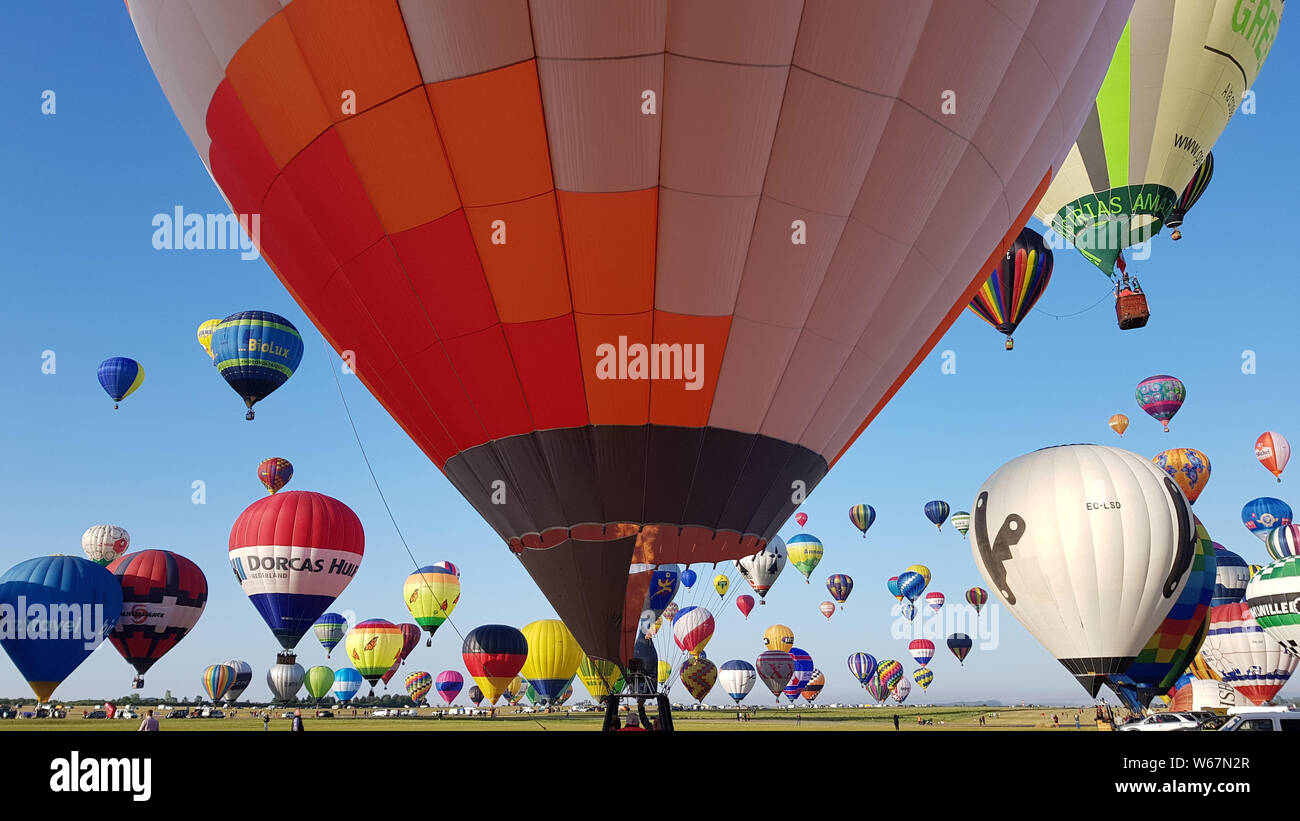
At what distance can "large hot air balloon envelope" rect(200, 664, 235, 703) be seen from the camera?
45.8m

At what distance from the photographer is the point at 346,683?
4747cm

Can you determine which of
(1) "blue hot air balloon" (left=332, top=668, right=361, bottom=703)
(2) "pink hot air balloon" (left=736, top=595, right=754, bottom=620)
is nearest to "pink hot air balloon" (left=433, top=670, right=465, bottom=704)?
(1) "blue hot air balloon" (left=332, top=668, right=361, bottom=703)

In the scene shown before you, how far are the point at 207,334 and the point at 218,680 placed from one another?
2506 centimetres

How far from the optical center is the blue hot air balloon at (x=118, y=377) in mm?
33656

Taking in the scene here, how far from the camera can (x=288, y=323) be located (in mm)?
28562

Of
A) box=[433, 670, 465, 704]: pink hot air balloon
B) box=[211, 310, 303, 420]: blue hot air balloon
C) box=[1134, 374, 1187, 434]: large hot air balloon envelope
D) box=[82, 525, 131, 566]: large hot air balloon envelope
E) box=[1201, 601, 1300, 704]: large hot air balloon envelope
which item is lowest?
box=[433, 670, 465, 704]: pink hot air balloon

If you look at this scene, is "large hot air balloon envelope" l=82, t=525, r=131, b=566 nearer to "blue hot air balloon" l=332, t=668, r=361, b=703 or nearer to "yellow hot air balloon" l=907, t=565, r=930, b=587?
"blue hot air balloon" l=332, t=668, r=361, b=703

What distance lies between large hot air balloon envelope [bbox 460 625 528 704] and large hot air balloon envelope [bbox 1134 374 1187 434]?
1019 inches

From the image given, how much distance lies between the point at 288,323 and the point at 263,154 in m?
23.2

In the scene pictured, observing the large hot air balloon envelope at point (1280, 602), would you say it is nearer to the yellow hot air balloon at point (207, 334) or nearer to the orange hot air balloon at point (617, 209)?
the orange hot air balloon at point (617, 209)

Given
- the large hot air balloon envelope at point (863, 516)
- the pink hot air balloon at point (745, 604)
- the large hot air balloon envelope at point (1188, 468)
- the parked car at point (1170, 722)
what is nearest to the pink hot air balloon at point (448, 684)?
the pink hot air balloon at point (745, 604)
